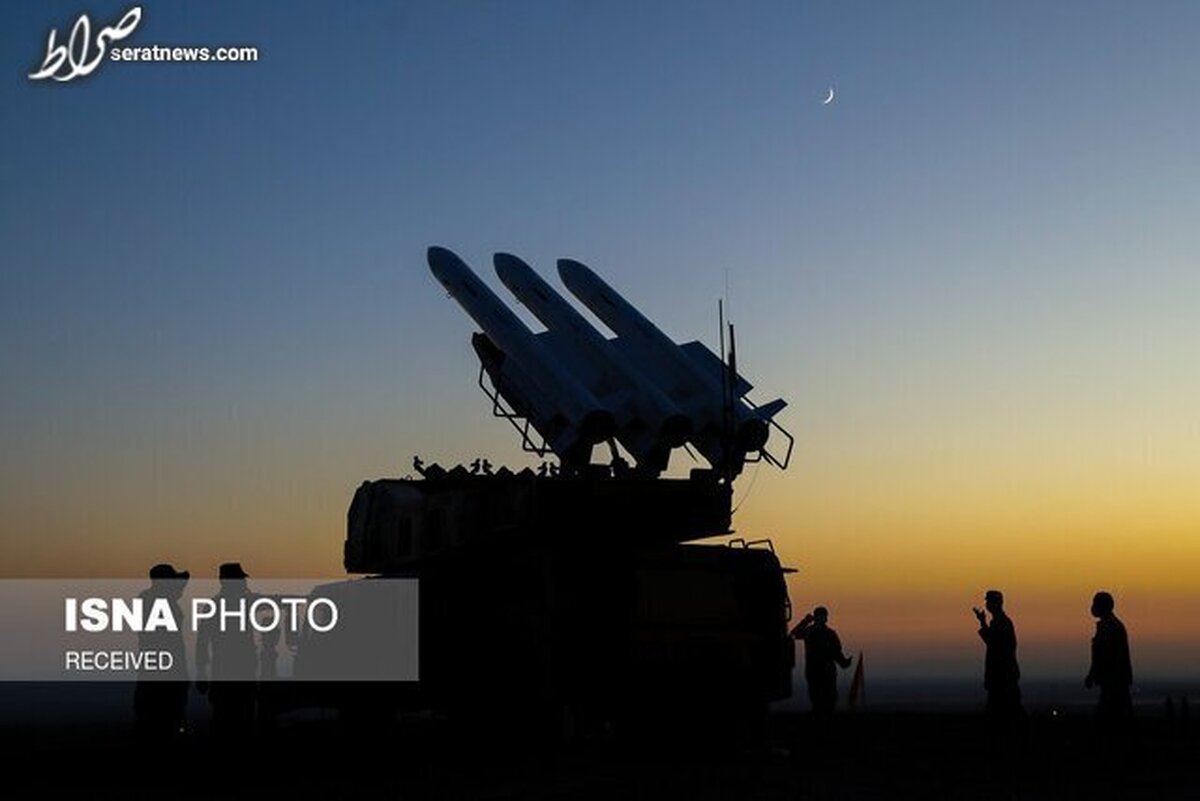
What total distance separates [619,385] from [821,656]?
678 cm

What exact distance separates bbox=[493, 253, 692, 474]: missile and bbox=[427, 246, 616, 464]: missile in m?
0.37

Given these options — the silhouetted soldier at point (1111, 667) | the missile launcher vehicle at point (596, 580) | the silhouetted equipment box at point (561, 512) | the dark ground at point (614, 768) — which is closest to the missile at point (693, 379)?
the missile launcher vehicle at point (596, 580)

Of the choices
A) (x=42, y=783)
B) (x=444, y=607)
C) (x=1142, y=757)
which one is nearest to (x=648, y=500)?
(x=444, y=607)

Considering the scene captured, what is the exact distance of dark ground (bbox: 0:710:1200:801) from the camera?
47.4ft

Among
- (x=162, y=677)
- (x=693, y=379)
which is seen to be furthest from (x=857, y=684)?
(x=162, y=677)

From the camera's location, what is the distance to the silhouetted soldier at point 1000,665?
18.3 m

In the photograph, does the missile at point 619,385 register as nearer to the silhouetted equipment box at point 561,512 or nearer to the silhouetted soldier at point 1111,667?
the silhouetted equipment box at point 561,512

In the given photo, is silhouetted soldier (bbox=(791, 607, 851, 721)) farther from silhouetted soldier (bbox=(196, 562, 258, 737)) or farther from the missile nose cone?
the missile nose cone

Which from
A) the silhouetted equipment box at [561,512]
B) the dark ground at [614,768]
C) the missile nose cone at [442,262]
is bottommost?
the dark ground at [614,768]

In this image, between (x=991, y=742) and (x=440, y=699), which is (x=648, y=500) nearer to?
(x=440, y=699)

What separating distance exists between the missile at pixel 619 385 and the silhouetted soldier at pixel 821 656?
4.27m

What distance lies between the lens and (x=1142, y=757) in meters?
17.2

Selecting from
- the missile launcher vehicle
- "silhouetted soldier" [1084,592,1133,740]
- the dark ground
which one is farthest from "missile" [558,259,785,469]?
"silhouetted soldier" [1084,592,1133,740]

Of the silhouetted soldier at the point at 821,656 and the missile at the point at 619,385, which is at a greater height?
the missile at the point at 619,385
